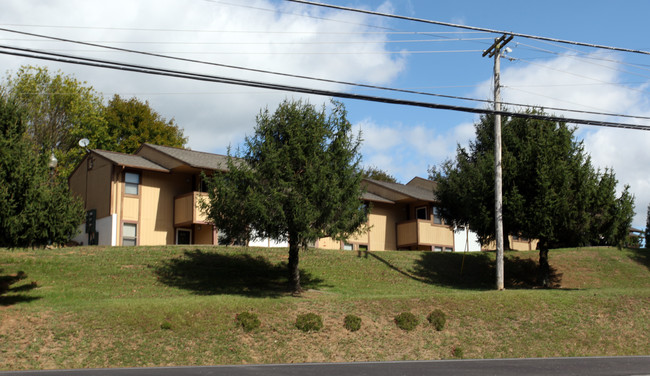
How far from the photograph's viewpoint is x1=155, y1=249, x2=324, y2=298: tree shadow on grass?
26.1 meters

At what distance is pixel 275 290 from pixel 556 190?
46.4 ft

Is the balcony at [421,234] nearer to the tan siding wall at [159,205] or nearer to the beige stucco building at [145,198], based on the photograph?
the beige stucco building at [145,198]

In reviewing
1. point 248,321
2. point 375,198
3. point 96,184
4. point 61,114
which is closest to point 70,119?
point 61,114

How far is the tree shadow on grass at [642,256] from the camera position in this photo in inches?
1506

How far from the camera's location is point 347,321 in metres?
21.8

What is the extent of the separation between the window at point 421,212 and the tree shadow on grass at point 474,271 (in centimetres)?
946

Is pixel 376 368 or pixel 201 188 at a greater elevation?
pixel 201 188

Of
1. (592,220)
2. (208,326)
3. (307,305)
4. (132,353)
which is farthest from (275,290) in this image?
(592,220)

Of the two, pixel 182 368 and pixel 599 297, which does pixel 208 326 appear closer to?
pixel 182 368

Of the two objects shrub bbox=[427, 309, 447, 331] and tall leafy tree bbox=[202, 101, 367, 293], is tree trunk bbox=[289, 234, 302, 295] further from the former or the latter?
shrub bbox=[427, 309, 447, 331]

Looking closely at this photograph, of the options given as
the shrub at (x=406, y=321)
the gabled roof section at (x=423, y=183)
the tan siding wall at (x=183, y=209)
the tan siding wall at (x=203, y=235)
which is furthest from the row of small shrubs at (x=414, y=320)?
the gabled roof section at (x=423, y=183)

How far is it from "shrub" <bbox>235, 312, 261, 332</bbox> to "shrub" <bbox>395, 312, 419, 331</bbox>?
4977 millimetres

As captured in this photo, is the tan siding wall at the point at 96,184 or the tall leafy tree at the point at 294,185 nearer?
the tall leafy tree at the point at 294,185

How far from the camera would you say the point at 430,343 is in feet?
70.0
